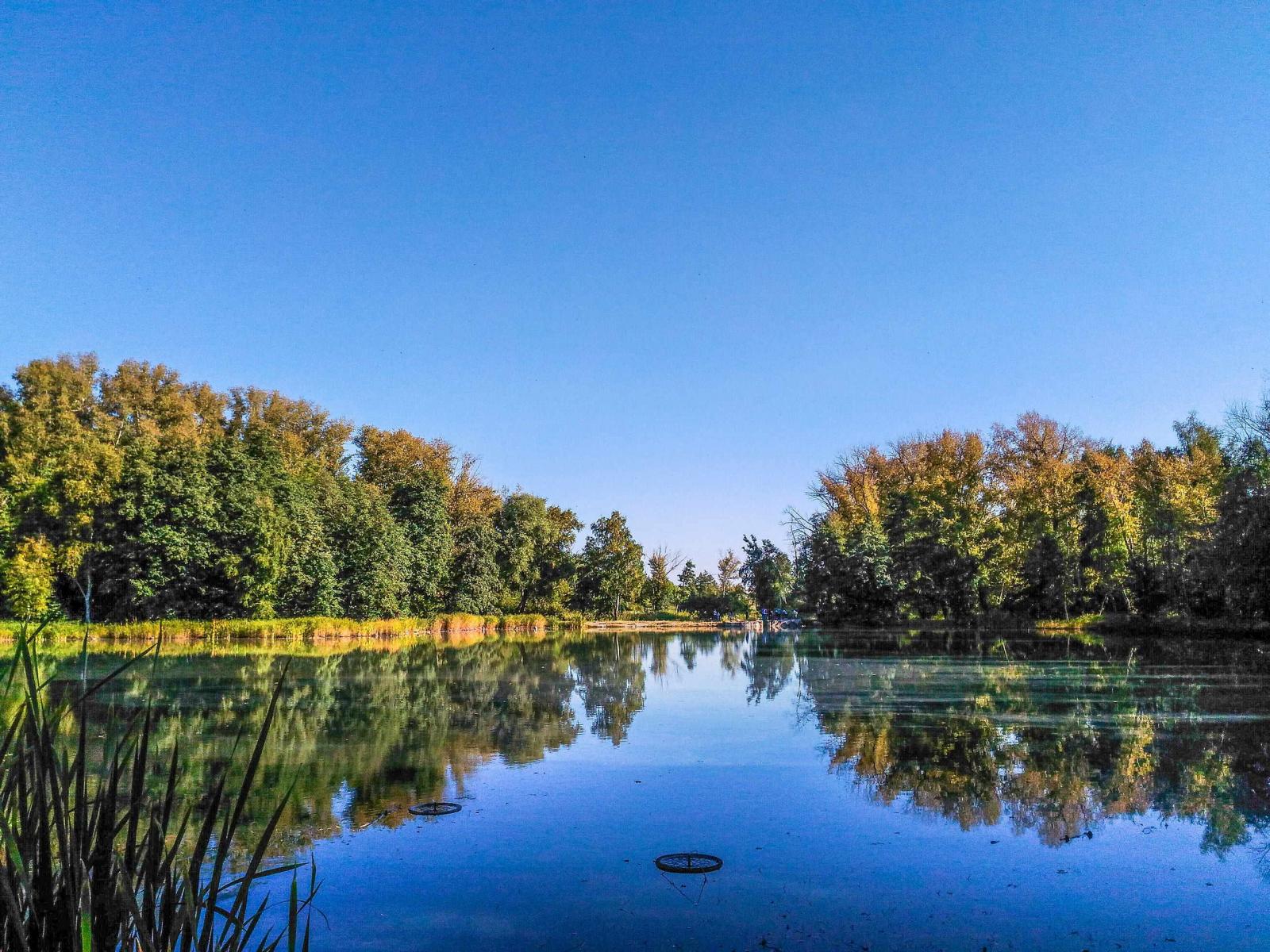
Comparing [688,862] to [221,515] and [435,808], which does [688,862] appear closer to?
[435,808]

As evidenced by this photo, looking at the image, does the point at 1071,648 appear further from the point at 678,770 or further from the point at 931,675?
the point at 678,770

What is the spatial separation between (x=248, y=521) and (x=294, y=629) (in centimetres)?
480

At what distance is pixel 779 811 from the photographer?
7.61 meters

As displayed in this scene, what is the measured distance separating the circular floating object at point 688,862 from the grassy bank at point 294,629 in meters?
20.2

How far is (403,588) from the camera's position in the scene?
43.7 m

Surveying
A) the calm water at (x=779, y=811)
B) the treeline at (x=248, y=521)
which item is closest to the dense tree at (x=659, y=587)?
the treeline at (x=248, y=521)

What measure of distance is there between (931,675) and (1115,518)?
23.2 meters

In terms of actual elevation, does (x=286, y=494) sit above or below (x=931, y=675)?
above

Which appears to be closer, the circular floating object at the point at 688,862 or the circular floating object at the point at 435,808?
the circular floating object at the point at 688,862

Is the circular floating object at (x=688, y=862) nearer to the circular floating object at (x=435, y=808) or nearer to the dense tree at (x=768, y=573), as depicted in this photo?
the circular floating object at (x=435, y=808)

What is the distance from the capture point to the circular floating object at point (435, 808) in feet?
24.7

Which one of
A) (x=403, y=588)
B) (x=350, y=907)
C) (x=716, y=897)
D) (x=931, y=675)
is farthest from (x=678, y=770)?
(x=403, y=588)

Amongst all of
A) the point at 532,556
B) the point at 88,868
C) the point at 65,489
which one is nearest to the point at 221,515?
the point at 65,489

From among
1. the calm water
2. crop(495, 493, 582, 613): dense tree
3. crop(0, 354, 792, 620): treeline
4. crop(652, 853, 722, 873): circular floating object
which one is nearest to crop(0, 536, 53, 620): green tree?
crop(0, 354, 792, 620): treeline
